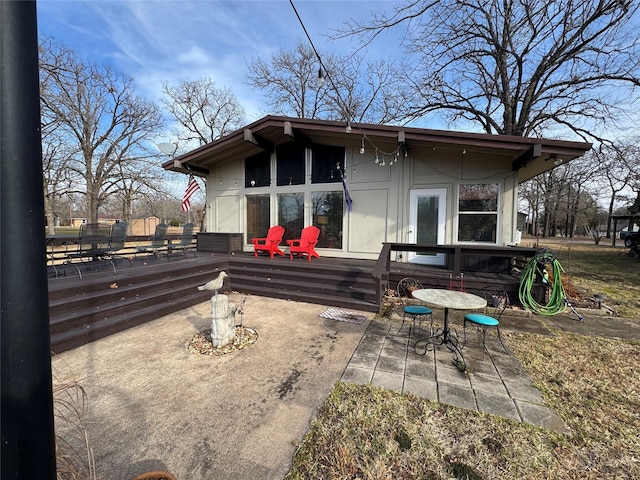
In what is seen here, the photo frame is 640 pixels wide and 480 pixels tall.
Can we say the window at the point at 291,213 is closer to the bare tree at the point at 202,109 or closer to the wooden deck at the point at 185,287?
the wooden deck at the point at 185,287

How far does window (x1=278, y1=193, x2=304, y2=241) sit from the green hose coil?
5.32 metres

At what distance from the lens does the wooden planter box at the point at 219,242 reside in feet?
27.3

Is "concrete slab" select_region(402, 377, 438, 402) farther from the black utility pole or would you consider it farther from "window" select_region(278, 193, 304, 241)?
"window" select_region(278, 193, 304, 241)

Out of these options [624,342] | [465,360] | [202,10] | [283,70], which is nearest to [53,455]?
[465,360]

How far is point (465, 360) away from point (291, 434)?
2202mm

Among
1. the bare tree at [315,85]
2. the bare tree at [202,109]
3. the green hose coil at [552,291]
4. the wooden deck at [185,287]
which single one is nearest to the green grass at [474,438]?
the green hose coil at [552,291]

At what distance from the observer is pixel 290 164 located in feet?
26.3

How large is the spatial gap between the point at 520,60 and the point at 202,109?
706 inches

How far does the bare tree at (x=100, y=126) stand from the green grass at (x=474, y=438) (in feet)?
64.0

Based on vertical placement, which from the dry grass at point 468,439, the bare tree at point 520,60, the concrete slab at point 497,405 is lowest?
the dry grass at point 468,439

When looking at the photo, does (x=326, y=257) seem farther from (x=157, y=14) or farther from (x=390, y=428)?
(x=157, y=14)

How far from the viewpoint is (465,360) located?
3158 mm

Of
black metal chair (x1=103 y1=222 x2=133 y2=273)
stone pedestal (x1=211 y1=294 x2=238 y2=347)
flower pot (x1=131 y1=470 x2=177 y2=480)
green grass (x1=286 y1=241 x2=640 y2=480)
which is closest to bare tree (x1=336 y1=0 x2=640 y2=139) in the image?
stone pedestal (x1=211 y1=294 x2=238 y2=347)

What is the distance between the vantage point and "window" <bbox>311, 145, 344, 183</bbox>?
7.44 m
